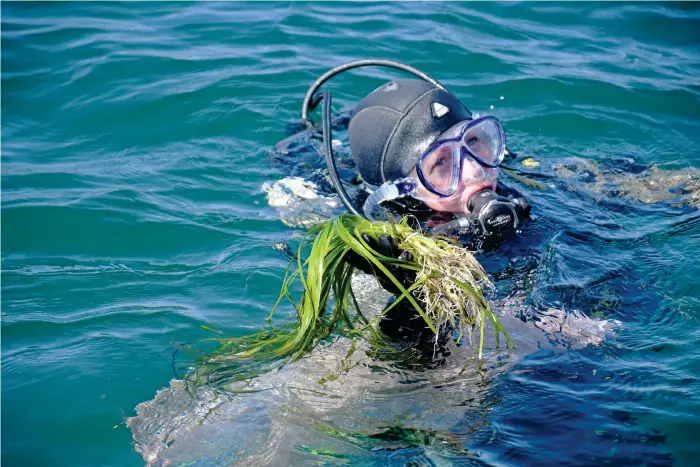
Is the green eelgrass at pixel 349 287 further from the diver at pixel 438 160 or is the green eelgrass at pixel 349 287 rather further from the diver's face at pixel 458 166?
the diver's face at pixel 458 166

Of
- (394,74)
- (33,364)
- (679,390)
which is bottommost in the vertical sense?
(33,364)

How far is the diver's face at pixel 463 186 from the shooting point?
412 cm

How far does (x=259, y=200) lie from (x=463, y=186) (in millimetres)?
1724

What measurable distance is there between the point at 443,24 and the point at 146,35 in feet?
10.8

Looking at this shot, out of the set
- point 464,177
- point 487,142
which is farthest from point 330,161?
point 487,142

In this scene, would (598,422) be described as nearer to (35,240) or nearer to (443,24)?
(35,240)

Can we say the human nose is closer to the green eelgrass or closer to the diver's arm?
the green eelgrass

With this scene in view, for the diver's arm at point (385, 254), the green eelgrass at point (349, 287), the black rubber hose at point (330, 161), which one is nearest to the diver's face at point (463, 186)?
the black rubber hose at point (330, 161)

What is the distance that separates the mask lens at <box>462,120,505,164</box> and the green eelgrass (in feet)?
4.47

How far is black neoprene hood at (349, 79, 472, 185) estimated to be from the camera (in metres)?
4.26

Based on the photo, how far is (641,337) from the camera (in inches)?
136

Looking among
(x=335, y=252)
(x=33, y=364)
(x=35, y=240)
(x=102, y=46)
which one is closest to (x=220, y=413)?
(x=335, y=252)

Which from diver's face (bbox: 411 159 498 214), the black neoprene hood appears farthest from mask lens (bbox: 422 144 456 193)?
the black neoprene hood

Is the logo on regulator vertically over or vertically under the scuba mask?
under
